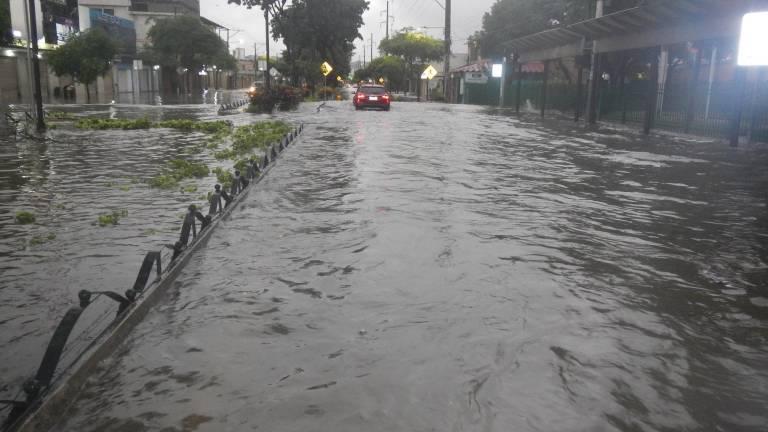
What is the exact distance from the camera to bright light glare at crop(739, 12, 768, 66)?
52.6 ft

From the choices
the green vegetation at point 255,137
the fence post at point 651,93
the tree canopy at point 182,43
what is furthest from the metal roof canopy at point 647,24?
the tree canopy at point 182,43

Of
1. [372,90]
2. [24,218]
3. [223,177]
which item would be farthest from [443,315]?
[372,90]

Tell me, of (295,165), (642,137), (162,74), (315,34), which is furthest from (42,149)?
(162,74)

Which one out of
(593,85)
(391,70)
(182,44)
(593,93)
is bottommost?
(593,93)

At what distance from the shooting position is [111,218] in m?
8.40

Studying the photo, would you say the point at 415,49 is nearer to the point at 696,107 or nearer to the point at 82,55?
the point at 82,55

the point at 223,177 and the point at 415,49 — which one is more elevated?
the point at 415,49

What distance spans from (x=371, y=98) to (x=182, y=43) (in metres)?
36.7

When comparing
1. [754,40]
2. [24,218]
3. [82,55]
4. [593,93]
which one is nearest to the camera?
[24,218]

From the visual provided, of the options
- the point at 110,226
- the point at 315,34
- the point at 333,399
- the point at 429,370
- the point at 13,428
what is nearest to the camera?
the point at 13,428

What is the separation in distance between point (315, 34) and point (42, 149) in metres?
46.4

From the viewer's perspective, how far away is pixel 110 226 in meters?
8.21

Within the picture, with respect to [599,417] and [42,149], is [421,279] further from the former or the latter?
[42,149]

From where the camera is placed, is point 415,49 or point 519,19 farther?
point 415,49
